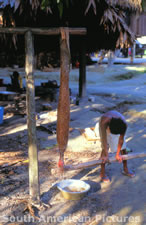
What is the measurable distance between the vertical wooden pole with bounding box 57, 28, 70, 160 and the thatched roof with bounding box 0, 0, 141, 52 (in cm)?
49

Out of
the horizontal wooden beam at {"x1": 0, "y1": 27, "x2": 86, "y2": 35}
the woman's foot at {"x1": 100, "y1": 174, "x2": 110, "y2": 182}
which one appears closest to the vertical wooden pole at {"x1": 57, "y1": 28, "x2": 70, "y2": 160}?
the horizontal wooden beam at {"x1": 0, "y1": 27, "x2": 86, "y2": 35}

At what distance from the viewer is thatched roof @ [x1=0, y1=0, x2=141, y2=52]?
12.7ft

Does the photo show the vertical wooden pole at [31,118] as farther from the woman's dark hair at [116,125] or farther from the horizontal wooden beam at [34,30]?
the woman's dark hair at [116,125]

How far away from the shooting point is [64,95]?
10.1 feet

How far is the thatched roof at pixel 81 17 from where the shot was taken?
12.7 feet

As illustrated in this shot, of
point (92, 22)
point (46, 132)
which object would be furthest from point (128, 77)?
point (46, 132)

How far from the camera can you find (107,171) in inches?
180

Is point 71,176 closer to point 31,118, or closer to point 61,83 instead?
point 31,118

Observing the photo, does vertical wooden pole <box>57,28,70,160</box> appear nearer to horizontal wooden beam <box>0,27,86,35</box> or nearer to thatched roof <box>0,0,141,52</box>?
horizontal wooden beam <box>0,27,86,35</box>

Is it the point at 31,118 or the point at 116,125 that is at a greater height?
the point at 31,118

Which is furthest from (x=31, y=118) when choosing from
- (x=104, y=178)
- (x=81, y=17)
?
(x=81, y=17)

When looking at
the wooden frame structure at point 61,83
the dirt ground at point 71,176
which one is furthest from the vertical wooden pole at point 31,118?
Result: the dirt ground at point 71,176

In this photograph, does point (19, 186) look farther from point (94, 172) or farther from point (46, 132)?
point (46, 132)

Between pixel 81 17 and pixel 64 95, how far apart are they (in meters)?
4.42
